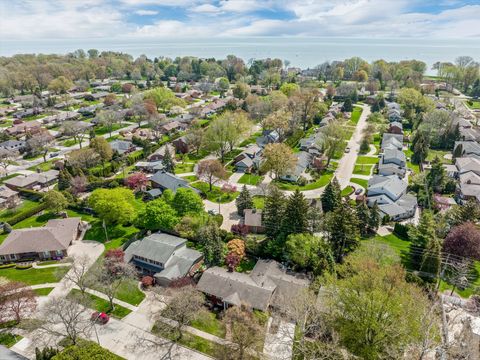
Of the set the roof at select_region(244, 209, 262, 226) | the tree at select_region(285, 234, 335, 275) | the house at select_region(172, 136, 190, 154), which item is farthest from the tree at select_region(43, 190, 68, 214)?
the tree at select_region(285, 234, 335, 275)

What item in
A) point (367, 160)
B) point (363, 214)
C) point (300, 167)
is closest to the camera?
point (363, 214)

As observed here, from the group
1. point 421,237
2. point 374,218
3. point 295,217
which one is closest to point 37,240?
point 295,217

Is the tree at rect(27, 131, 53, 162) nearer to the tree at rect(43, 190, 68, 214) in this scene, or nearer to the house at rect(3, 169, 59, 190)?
the house at rect(3, 169, 59, 190)

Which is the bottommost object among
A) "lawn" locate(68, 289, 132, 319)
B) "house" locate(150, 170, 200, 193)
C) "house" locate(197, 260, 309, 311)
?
"lawn" locate(68, 289, 132, 319)

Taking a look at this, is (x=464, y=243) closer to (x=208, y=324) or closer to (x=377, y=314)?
(x=377, y=314)

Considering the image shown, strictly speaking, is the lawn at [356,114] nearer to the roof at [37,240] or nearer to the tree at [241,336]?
the tree at [241,336]

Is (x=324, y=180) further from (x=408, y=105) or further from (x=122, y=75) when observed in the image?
(x=122, y=75)

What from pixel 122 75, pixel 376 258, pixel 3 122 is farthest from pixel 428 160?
pixel 122 75
